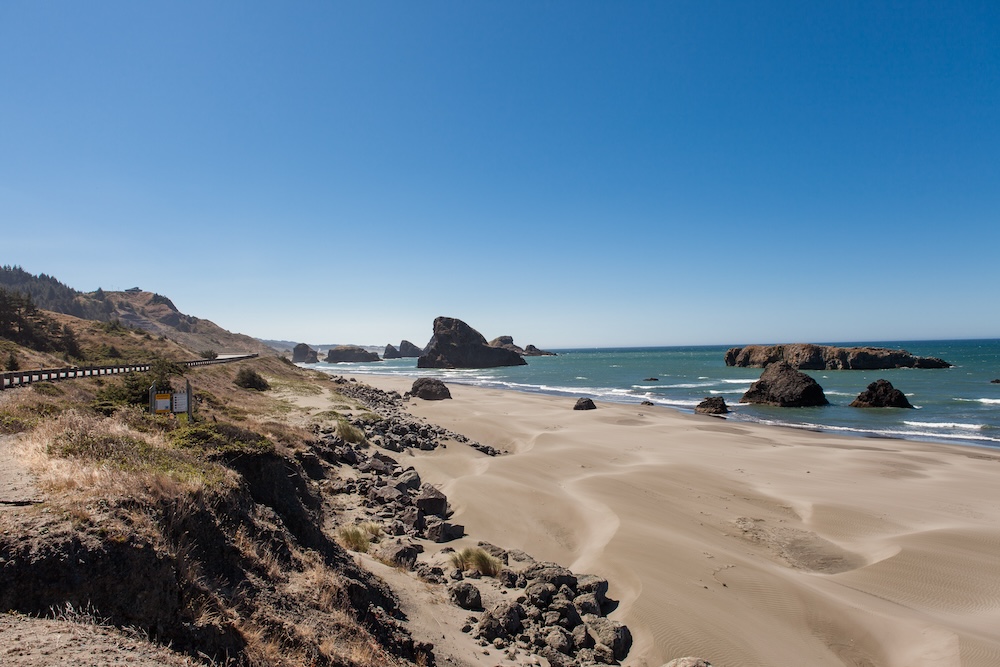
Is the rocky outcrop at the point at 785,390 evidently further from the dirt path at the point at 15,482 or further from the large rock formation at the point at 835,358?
the large rock formation at the point at 835,358

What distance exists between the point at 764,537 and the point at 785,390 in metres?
33.8

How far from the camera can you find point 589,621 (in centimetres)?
749

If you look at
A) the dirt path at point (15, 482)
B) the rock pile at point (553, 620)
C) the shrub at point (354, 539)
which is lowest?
the rock pile at point (553, 620)

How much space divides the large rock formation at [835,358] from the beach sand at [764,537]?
73044 mm

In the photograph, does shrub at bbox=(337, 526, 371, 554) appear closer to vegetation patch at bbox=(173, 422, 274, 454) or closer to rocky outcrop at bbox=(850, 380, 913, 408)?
vegetation patch at bbox=(173, 422, 274, 454)

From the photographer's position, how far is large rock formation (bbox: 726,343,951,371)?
85.7 meters

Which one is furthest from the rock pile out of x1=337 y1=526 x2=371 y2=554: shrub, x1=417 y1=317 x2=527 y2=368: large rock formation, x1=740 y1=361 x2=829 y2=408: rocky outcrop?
x1=417 y1=317 x2=527 y2=368: large rock formation

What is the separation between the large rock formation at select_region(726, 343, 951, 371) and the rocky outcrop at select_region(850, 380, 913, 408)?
1930 inches

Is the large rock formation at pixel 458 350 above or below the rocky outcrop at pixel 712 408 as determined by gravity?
above

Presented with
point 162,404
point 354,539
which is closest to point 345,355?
point 162,404

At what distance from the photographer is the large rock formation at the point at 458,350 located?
129 metres

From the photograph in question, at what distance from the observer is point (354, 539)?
8.84m

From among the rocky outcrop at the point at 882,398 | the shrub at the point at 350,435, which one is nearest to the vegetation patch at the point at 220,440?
the shrub at the point at 350,435

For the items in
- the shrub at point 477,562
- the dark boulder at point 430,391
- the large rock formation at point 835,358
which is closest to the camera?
the shrub at point 477,562
